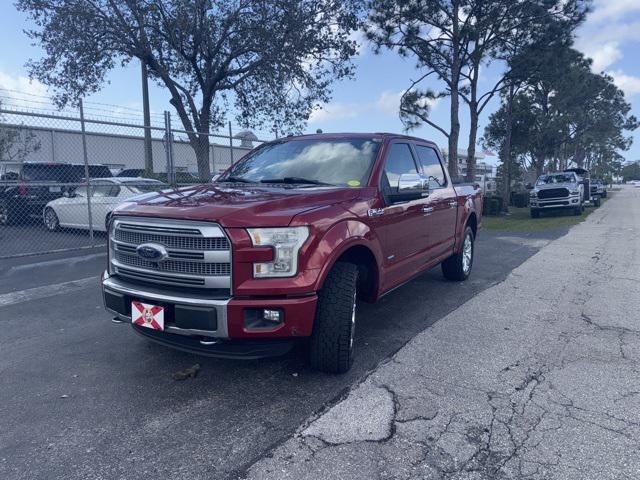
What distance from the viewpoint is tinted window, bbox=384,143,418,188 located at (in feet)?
15.0

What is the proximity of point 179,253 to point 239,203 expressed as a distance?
21.1 inches

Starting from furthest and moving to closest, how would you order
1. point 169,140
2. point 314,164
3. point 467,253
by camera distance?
point 169,140
point 467,253
point 314,164

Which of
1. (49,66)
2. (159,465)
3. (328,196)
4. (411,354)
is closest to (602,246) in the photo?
(411,354)

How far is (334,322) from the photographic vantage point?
3.44 meters

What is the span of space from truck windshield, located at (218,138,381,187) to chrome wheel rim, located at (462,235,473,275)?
2.95 metres

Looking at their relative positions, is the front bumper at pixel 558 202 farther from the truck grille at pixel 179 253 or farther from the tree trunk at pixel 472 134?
the truck grille at pixel 179 253

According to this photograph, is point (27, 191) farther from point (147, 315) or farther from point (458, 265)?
point (458, 265)

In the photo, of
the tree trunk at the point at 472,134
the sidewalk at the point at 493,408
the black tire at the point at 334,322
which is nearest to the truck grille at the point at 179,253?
the black tire at the point at 334,322

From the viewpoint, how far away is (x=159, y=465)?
102 inches

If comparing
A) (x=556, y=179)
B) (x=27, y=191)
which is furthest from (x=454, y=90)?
(x=27, y=191)

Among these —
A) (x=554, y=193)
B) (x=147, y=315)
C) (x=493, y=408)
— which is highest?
(x=554, y=193)

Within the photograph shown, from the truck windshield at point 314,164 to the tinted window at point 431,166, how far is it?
117cm

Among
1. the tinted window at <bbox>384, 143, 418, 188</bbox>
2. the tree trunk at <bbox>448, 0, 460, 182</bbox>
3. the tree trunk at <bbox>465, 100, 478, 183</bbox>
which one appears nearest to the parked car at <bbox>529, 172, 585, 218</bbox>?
the tree trunk at <bbox>465, 100, 478, 183</bbox>

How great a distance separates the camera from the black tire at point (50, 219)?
36.4 ft
